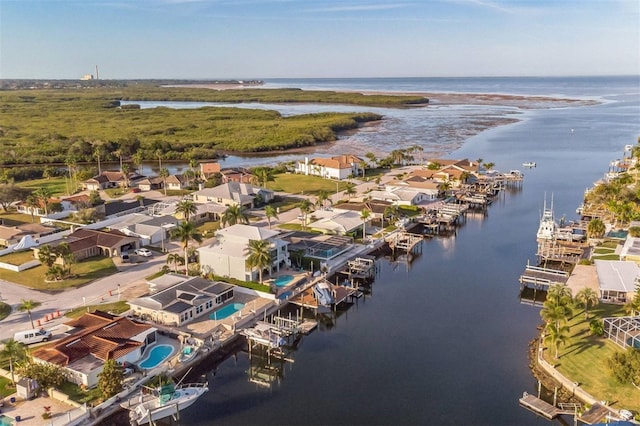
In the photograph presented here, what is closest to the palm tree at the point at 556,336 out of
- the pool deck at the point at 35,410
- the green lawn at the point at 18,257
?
the pool deck at the point at 35,410

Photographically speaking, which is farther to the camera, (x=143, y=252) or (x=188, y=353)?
(x=143, y=252)

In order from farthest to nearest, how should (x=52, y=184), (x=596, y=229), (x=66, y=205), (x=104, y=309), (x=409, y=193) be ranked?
(x=52, y=184)
(x=409, y=193)
(x=66, y=205)
(x=596, y=229)
(x=104, y=309)

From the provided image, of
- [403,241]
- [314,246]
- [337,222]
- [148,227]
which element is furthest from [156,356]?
[403,241]

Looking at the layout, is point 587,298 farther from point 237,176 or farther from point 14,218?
point 14,218

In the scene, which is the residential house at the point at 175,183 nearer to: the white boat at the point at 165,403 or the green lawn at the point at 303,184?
the green lawn at the point at 303,184

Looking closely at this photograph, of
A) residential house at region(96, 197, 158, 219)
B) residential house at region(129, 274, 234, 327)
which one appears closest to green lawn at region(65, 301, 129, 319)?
residential house at region(129, 274, 234, 327)

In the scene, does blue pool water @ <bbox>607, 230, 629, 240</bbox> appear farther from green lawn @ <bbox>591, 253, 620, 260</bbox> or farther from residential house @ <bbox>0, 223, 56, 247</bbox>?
residential house @ <bbox>0, 223, 56, 247</bbox>
